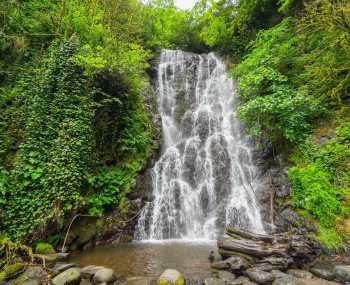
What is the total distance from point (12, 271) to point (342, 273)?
6.73m

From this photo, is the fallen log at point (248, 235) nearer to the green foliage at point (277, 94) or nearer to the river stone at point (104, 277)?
the river stone at point (104, 277)

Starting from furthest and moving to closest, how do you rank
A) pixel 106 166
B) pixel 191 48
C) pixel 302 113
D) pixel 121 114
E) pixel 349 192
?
pixel 191 48 < pixel 121 114 < pixel 106 166 < pixel 302 113 < pixel 349 192

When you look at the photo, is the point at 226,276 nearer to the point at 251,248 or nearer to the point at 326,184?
the point at 251,248

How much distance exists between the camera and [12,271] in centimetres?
440

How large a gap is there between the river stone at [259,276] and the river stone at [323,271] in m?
1.06

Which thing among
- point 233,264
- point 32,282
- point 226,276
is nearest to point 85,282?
point 32,282

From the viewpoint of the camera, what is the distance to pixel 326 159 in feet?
21.5

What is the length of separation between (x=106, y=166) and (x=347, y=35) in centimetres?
908

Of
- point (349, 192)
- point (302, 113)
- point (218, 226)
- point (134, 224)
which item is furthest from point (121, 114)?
point (349, 192)

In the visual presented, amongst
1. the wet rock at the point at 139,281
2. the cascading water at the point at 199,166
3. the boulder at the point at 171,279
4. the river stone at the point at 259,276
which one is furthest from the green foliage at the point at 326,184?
the wet rock at the point at 139,281

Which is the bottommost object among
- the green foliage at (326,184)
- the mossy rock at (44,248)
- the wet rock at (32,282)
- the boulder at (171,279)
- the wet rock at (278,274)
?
Result: the wet rock at (32,282)

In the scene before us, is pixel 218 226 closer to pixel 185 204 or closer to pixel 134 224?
pixel 185 204

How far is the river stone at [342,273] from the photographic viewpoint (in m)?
4.05

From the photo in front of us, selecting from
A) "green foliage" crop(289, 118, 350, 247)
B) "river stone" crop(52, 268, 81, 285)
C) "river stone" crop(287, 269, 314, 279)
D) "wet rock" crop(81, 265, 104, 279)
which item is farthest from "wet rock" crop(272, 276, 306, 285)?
"river stone" crop(52, 268, 81, 285)
